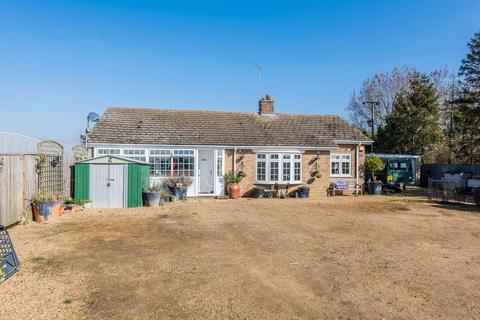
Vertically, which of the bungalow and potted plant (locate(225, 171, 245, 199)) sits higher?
the bungalow

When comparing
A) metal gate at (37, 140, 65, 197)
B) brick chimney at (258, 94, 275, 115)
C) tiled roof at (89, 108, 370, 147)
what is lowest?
metal gate at (37, 140, 65, 197)

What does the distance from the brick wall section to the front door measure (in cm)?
94

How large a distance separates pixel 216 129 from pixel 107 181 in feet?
26.4

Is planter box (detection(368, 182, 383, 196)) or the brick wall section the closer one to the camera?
the brick wall section

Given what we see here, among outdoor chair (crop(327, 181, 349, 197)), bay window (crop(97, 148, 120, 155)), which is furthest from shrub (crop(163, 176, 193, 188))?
outdoor chair (crop(327, 181, 349, 197))

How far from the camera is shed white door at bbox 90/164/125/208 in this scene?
47.9 feet

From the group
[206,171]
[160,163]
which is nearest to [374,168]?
[206,171]

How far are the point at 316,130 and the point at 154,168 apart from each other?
10643mm

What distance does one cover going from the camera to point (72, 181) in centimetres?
1512

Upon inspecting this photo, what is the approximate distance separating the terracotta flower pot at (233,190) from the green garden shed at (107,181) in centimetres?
565

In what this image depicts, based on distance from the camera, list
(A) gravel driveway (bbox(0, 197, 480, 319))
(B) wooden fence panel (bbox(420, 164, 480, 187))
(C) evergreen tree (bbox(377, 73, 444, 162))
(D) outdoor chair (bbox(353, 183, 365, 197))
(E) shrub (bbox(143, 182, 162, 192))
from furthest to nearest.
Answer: (C) evergreen tree (bbox(377, 73, 444, 162)), (B) wooden fence panel (bbox(420, 164, 480, 187)), (D) outdoor chair (bbox(353, 183, 365, 197)), (E) shrub (bbox(143, 182, 162, 192)), (A) gravel driveway (bbox(0, 197, 480, 319))

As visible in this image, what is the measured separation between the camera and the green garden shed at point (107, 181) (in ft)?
47.7

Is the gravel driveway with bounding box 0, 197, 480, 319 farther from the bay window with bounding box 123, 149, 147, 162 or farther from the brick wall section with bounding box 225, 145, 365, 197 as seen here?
the brick wall section with bounding box 225, 145, 365, 197

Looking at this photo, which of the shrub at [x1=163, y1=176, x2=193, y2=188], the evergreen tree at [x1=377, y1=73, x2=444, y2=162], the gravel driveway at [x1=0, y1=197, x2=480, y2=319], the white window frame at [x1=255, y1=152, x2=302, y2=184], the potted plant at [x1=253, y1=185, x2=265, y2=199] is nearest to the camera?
the gravel driveway at [x1=0, y1=197, x2=480, y2=319]
